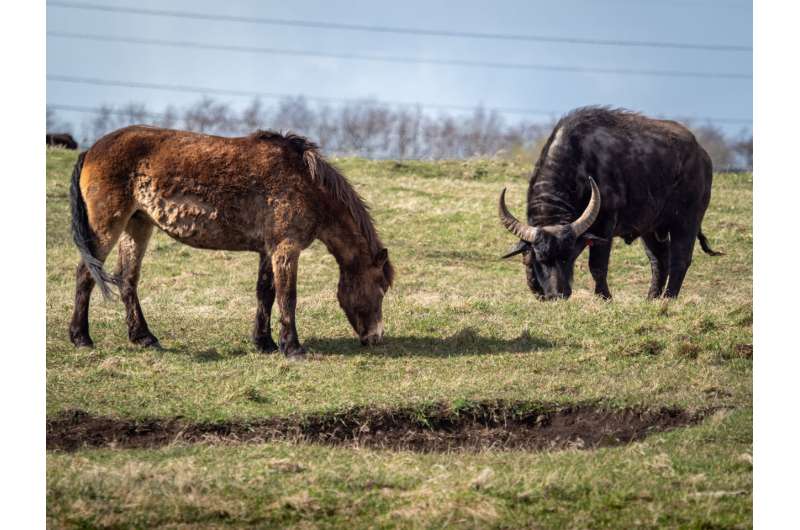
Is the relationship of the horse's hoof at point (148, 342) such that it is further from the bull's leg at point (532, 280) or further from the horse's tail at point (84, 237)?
the bull's leg at point (532, 280)

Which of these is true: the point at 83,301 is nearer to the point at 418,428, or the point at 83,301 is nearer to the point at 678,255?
the point at 418,428

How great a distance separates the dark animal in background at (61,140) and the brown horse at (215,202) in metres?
21.5

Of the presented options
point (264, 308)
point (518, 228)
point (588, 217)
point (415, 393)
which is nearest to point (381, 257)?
point (264, 308)

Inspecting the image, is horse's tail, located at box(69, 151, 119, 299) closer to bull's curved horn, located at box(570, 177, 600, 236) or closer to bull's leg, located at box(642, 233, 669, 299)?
bull's curved horn, located at box(570, 177, 600, 236)

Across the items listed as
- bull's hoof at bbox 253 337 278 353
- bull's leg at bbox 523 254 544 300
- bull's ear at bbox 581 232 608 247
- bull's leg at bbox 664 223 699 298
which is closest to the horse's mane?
bull's hoof at bbox 253 337 278 353

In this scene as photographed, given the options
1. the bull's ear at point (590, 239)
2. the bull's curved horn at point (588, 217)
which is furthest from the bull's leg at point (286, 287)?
the bull's ear at point (590, 239)

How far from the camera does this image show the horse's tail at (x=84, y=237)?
10.1m

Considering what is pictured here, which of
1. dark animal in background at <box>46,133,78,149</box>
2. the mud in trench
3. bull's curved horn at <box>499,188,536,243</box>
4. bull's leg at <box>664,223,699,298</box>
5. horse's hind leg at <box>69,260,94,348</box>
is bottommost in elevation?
the mud in trench

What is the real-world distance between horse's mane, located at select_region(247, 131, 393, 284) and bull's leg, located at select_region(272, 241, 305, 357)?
0.69 metres

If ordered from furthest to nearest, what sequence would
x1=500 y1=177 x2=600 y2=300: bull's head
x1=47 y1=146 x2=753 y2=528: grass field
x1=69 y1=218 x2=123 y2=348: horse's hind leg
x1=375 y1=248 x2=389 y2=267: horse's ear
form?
1. x1=500 y1=177 x2=600 y2=300: bull's head
2. x1=375 y1=248 x2=389 y2=267: horse's ear
3. x1=69 y1=218 x2=123 y2=348: horse's hind leg
4. x1=47 y1=146 x2=753 y2=528: grass field

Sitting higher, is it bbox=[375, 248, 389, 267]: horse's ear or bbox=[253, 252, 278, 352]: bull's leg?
bbox=[375, 248, 389, 267]: horse's ear

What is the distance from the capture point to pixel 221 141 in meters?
10.5

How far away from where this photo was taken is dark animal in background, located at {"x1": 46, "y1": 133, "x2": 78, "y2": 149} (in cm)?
3096

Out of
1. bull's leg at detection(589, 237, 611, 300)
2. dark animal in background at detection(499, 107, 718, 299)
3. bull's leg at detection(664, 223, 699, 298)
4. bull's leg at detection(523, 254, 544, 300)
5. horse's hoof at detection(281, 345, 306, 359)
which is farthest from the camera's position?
bull's leg at detection(664, 223, 699, 298)
